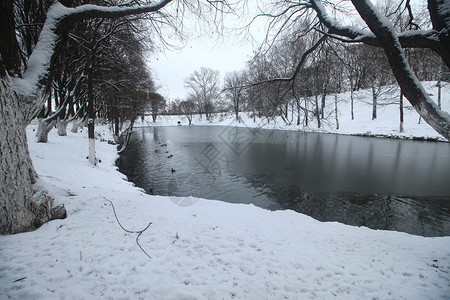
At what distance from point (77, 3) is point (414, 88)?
29.8ft

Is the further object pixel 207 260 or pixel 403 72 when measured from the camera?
pixel 207 260

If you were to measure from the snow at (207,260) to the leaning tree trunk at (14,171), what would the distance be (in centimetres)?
24

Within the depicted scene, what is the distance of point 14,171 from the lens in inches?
119

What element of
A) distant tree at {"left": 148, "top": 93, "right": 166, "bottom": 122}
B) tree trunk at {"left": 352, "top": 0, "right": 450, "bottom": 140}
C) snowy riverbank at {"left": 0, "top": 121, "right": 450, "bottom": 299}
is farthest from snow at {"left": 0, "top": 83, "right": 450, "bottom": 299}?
distant tree at {"left": 148, "top": 93, "right": 166, "bottom": 122}

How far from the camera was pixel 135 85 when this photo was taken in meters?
13.5

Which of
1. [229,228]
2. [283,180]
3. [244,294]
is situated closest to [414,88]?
[244,294]

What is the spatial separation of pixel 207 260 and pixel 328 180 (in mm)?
9344

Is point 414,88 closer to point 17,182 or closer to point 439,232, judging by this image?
point 439,232

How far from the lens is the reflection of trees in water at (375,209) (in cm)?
647

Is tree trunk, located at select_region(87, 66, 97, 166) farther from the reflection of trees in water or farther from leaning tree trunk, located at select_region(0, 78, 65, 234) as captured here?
the reflection of trees in water

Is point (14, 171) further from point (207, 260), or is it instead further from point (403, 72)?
point (403, 72)

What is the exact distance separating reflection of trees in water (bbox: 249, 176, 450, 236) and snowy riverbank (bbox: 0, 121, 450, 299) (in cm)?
205

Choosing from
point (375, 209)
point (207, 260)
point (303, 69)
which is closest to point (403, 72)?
point (303, 69)

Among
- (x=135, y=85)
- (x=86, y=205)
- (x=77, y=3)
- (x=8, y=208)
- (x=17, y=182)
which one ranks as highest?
(x=77, y=3)
